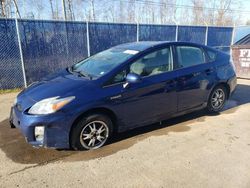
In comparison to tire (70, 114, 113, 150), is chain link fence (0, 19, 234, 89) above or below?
above

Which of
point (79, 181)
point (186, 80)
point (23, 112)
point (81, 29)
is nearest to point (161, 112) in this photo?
point (186, 80)

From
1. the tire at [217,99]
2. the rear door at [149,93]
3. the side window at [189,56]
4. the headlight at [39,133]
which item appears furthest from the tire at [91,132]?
the tire at [217,99]

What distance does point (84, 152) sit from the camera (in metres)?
3.53

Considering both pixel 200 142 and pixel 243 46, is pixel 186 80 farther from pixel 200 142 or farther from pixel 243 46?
pixel 243 46

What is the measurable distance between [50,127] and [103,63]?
145cm

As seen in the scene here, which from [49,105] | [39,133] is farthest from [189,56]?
[39,133]

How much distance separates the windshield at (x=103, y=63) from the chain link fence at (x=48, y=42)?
390cm

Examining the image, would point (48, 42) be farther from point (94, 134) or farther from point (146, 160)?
point (146, 160)

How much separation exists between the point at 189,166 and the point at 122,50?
7.50 feet

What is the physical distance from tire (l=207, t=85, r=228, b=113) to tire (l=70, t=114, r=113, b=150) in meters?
2.43

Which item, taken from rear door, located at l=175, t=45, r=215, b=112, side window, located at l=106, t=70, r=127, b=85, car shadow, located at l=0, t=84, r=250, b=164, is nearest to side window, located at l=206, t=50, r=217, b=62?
rear door, located at l=175, t=45, r=215, b=112

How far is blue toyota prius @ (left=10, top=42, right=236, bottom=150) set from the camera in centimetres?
326

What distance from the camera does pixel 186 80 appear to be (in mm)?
4352

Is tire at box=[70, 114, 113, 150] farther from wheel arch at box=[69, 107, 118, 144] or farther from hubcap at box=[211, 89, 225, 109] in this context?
hubcap at box=[211, 89, 225, 109]
